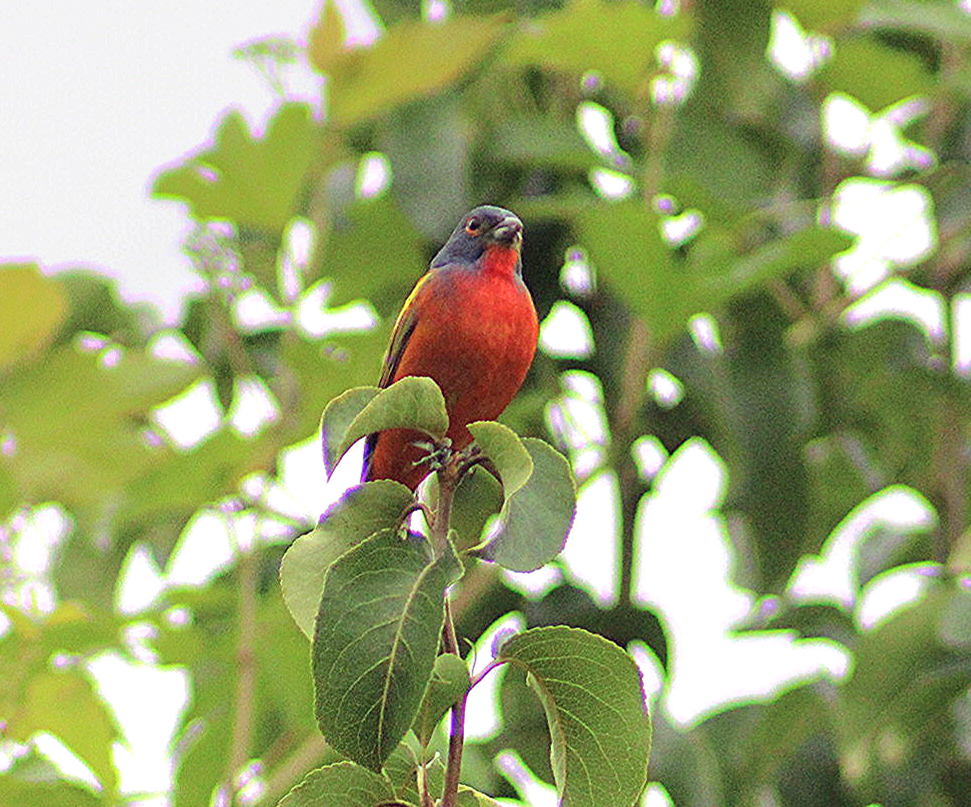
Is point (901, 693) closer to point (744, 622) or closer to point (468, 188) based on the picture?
point (744, 622)

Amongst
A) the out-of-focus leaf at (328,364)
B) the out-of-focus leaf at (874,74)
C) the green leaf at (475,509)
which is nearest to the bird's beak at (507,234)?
the green leaf at (475,509)

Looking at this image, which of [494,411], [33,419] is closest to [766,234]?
[33,419]

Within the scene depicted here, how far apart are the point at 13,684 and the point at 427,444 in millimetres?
1274

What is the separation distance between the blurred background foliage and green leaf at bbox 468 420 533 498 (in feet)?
4.64

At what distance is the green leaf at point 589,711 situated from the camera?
3.72ft

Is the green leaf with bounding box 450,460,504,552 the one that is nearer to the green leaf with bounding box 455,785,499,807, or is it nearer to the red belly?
the red belly

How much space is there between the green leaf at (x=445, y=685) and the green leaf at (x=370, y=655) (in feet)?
0.15

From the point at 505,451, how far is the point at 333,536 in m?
0.15

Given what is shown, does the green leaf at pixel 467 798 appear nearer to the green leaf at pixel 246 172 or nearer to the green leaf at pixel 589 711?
the green leaf at pixel 589 711

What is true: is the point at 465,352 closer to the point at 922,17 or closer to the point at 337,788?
the point at 337,788

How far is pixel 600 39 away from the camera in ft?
9.80

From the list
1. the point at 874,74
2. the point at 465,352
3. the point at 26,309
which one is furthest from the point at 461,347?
the point at 874,74

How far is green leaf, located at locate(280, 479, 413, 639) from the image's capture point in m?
1.11

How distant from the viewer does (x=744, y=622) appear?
3662 millimetres
